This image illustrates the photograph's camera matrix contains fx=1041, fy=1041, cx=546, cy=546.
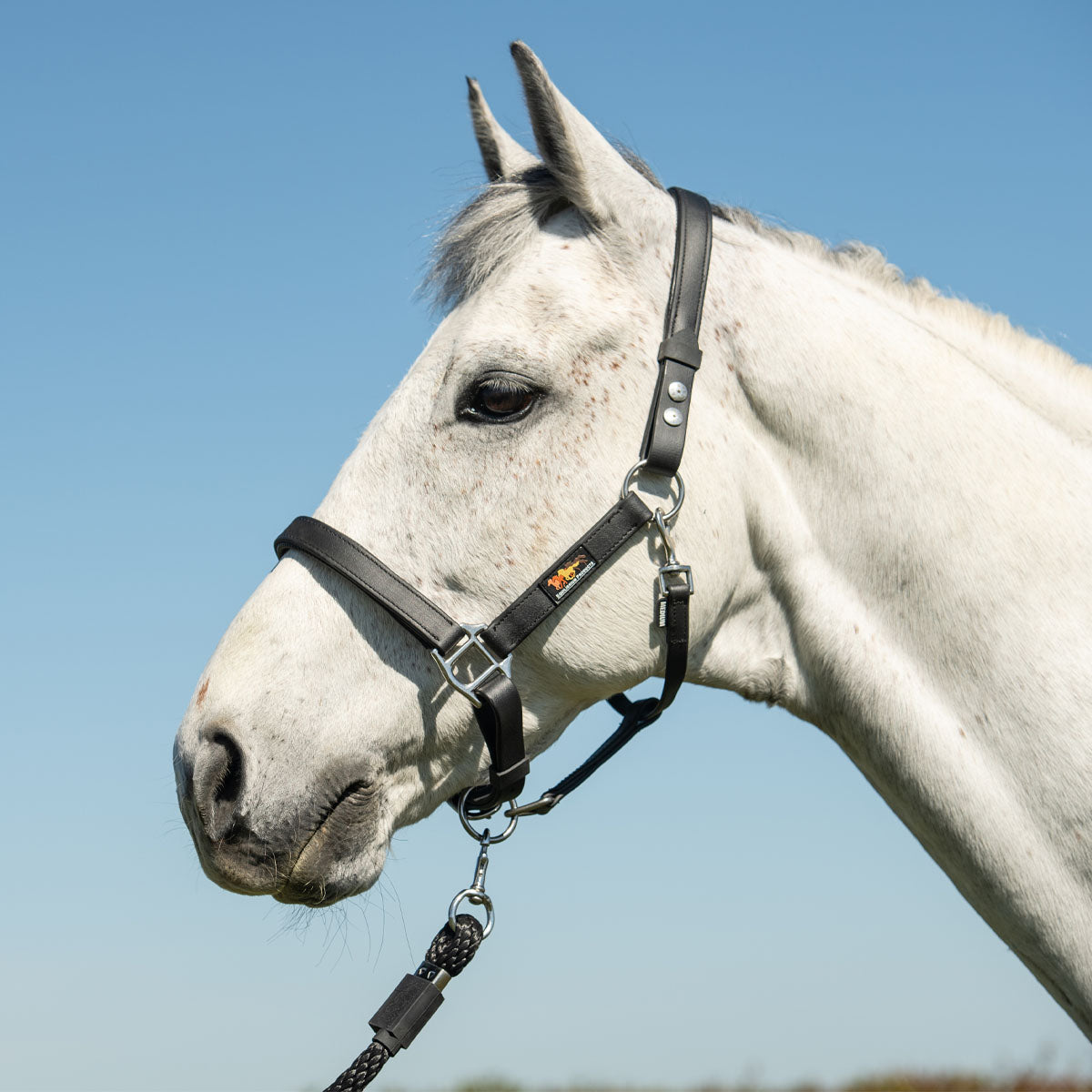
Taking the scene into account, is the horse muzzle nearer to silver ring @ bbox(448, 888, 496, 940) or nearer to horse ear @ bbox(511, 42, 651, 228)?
silver ring @ bbox(448, 888, 496, 940)

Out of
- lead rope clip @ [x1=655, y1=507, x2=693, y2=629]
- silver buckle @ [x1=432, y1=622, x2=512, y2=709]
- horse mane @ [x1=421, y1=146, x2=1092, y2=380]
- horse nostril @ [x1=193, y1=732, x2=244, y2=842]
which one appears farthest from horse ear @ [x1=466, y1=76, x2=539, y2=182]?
horse nostril @ [x1=193, y1=732, x2=244, y2=842]

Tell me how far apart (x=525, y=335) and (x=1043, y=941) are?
76.3 inches

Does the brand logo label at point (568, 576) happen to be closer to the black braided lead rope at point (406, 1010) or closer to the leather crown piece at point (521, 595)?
the leather crown piece at point (521, 595)

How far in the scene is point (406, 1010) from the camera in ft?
8.46

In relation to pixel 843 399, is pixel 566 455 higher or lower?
lower

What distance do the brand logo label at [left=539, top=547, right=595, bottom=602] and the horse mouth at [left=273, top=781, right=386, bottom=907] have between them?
68 cm

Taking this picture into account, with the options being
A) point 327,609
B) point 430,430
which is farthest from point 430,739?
point 430,430

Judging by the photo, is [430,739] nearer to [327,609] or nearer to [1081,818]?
[327,609]

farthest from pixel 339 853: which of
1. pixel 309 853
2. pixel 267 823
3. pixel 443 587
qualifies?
pixel 443 587

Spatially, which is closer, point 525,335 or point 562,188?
point 525,335

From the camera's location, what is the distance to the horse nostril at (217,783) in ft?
8.34

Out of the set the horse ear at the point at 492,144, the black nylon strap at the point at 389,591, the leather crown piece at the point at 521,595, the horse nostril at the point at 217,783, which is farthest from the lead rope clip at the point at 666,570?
the horse ear at the point at 492,144

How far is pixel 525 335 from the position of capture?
2801 mm

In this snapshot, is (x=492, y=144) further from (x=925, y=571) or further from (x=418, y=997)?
(x=418, y=997)
